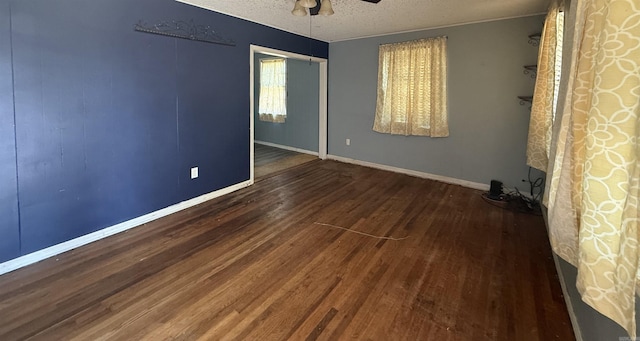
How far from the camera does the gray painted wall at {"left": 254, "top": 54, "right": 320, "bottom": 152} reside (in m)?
6.48

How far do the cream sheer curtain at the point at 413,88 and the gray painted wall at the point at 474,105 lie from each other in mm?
125

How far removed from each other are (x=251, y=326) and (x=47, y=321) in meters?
1.19

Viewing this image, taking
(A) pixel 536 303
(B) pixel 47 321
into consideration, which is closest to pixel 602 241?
(A) pixel 536 303

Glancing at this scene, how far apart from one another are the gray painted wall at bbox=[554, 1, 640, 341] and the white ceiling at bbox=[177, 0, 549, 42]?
6.99 feet

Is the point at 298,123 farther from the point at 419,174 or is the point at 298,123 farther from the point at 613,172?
the point at 613,172

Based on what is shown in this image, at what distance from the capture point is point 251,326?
1.74 meters

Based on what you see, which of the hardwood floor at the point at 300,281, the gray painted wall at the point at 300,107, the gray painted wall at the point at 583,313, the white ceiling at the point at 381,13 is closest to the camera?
A: the gray painted wall at the point at 583,313

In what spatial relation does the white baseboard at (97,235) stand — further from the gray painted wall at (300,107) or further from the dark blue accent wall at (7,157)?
the gray painted wall at (300,107)

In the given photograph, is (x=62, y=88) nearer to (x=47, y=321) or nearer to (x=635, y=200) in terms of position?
(x=47, y=321)

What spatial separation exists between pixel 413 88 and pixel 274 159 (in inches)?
117

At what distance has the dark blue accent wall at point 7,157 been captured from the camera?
2141mm

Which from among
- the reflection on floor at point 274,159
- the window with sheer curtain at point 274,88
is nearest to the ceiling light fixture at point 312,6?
the reflection on floor at point 274,159

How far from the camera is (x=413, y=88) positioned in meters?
4.84

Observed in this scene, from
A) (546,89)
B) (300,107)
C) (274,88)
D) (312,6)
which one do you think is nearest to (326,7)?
(312,6)
